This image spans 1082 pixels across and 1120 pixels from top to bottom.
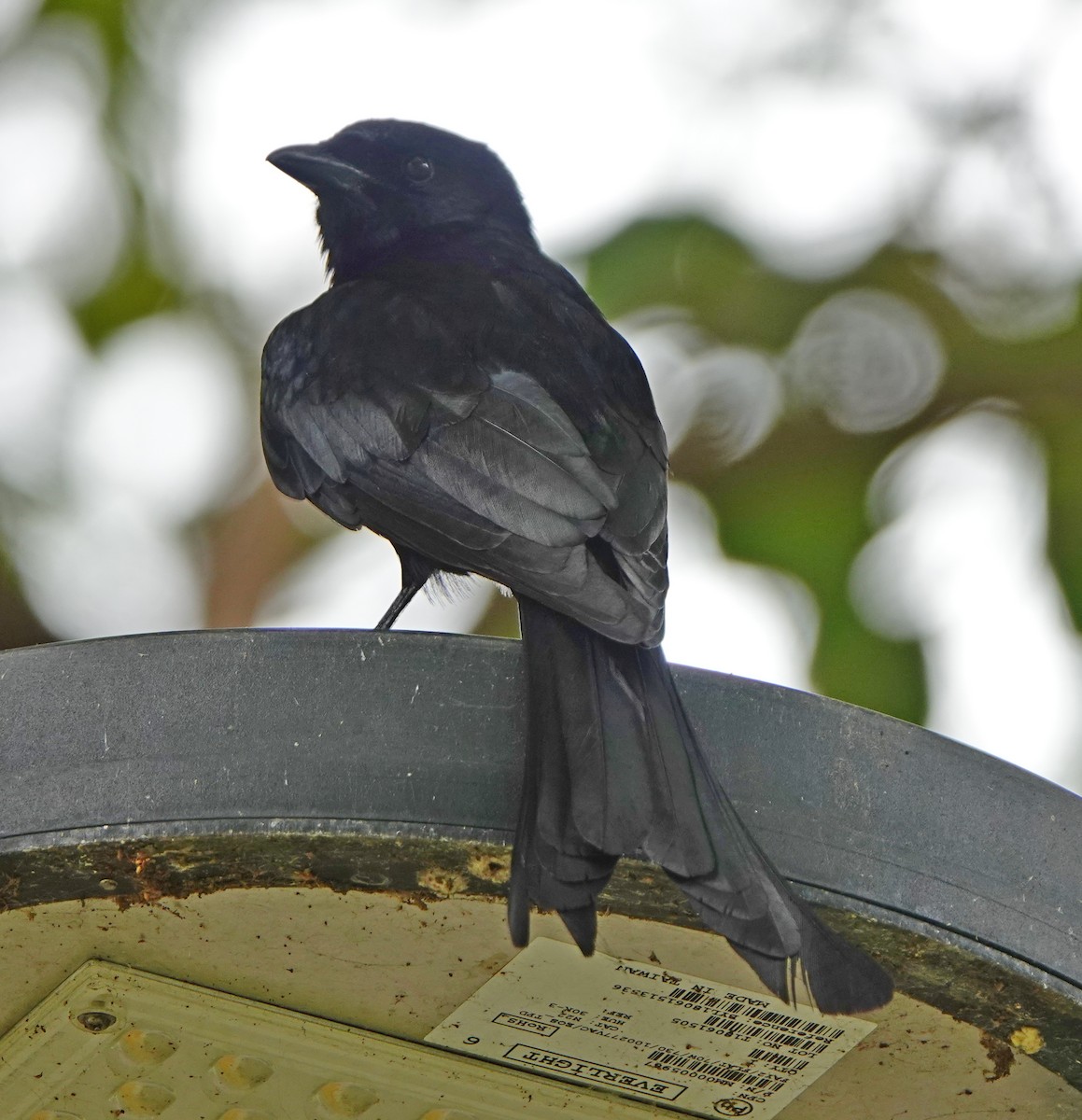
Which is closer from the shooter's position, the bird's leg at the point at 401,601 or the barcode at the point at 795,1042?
the barcode at the point at 795,1042

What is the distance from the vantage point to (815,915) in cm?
182

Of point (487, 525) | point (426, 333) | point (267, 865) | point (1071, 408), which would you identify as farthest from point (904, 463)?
point (267, 865)

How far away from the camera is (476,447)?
260cm

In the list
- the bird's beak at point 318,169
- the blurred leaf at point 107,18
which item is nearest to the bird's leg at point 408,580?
the bird's beak at point 318,169

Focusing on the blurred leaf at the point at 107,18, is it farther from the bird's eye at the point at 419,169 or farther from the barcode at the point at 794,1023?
the barcode at the point at 794,1023

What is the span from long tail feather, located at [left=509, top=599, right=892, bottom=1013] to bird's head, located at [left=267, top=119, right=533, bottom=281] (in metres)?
1.83

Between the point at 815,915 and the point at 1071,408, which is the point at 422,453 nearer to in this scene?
the point at 815,915

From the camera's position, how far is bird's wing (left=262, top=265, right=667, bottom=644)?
94.0 inches

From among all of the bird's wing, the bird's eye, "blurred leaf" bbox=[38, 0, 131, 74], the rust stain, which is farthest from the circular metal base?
"blurred leaf" bbox=[38, 0, 131, 74]

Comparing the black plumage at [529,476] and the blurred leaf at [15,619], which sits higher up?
the black plumage at [529,476]

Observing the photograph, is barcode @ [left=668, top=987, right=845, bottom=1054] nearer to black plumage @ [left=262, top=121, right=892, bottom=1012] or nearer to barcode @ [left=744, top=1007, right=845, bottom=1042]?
barcode @ [left=744, top=1007, right=845, bottom=1042]

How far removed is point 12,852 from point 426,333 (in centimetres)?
140

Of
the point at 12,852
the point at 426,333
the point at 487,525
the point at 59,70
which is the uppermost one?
the point at 59,70

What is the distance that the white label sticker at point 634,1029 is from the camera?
195cm
